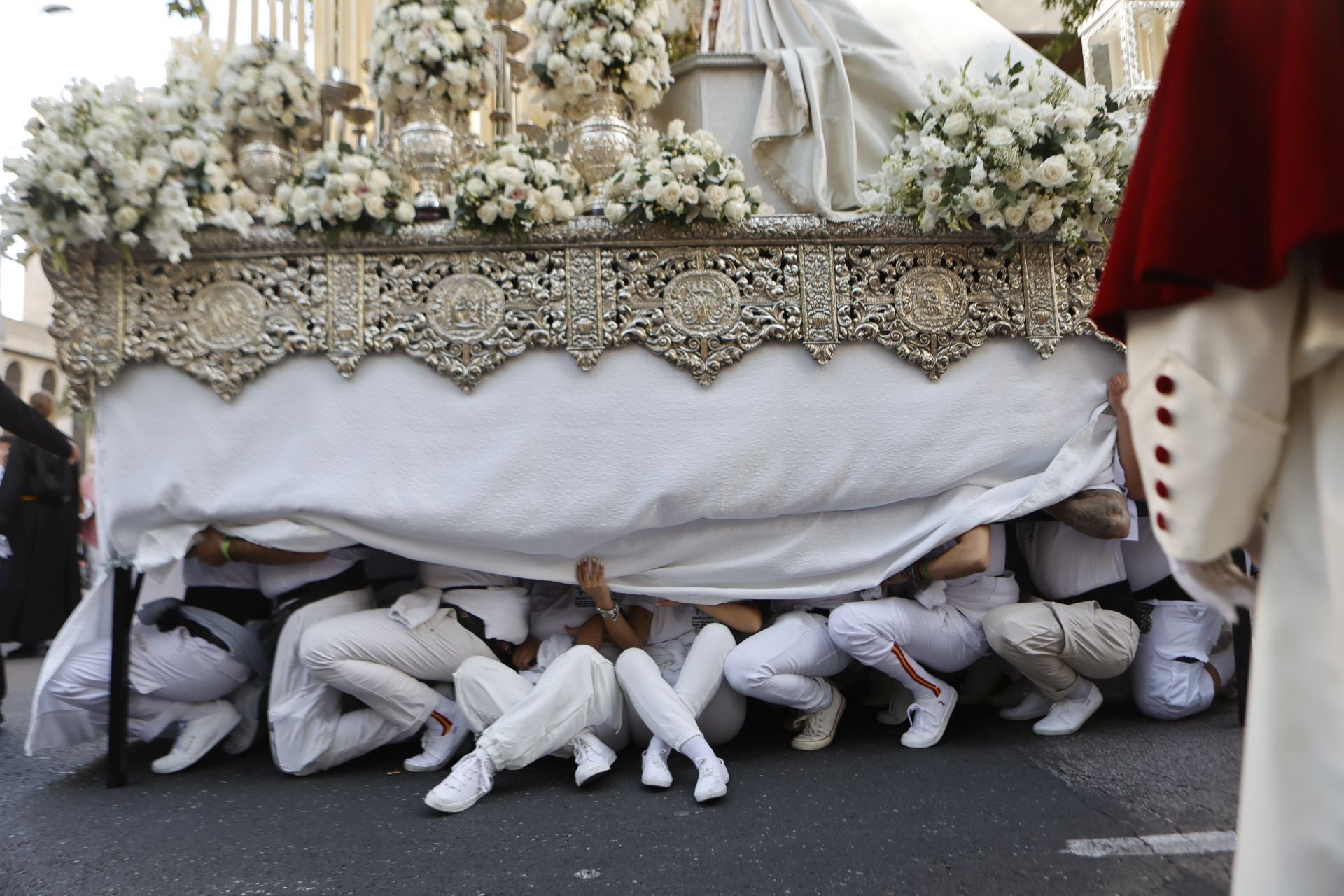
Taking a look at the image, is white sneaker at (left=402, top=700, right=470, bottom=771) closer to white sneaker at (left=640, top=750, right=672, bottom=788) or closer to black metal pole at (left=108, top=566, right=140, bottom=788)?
white sneaker at (left=640, top=750, right=672, bottom=788)

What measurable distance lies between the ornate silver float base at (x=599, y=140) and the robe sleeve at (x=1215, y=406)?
3011 millimetres

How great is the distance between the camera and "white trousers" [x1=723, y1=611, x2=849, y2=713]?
3703 millimetres

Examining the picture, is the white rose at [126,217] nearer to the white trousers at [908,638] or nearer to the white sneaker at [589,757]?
the white sneaker at [589,757]

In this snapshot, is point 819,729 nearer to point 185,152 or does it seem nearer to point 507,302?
point 507,302

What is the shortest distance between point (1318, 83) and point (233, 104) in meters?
3.87

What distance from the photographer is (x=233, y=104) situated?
13.4ft

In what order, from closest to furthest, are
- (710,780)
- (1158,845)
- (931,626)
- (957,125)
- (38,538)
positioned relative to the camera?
(1158,845)
(710,780)
(957,125)
(931,626)
(38,538)

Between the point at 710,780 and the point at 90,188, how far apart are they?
286 centimetres

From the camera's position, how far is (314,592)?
396 centimetres

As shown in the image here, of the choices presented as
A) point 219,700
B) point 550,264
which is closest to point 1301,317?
point 550,264

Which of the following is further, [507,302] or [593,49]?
[593,49]

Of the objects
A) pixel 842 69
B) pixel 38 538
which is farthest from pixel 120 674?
pixel 842 69

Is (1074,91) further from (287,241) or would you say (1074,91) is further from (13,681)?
(13,681)

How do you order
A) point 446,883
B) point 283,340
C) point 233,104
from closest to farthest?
point 446,883, point 283,340, point 233,104
